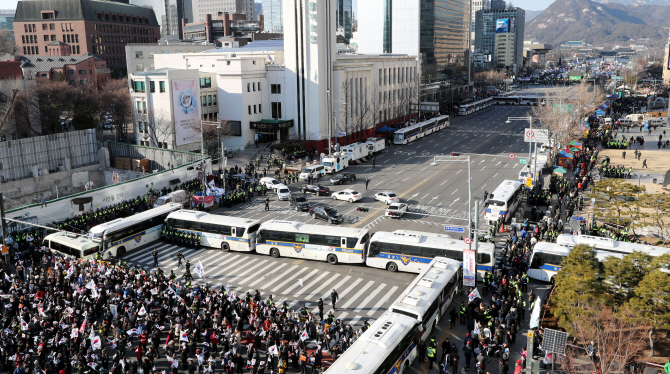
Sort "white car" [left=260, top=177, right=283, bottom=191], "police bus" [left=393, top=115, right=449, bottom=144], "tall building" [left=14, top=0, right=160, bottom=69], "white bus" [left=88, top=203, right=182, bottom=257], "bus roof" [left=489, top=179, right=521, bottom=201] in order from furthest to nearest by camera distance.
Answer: "tall building" [left=14, top=0, right=160, bottom=69], "police bus" [left=393, top=115, right=449, bottom=144], "white car" [left=260, top=177, right=283, bottom=191], "bus roof" [left=489, top=179, right=521, bottom=201], "white bus" [left=88, top=203, right=182, bottom=257]

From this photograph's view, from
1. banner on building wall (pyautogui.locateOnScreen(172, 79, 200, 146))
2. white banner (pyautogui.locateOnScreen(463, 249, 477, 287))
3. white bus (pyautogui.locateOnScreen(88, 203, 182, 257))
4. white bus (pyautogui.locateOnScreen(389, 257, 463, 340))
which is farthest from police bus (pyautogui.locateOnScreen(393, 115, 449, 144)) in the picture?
white banner (pyautogui.locateOnScreen(463, 249, 477, 287))

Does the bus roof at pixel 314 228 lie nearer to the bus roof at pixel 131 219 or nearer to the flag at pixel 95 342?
the bus roof at pixel 131 219

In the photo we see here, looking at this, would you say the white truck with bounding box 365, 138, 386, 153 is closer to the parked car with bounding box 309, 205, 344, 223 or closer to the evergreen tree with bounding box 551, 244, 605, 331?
the parked car with bounding box 309, 205, 344, 223

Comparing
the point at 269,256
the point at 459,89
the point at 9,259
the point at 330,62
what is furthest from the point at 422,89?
the point at 9,259

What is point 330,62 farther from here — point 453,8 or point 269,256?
point 453,8

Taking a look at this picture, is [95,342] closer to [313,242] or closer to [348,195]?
[313,242]
